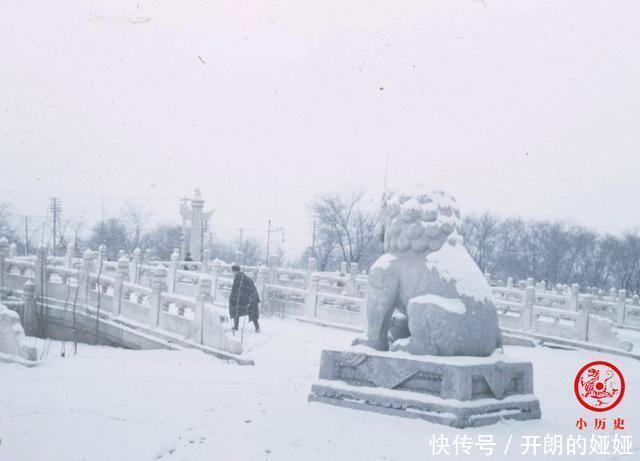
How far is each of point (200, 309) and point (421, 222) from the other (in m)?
5.44

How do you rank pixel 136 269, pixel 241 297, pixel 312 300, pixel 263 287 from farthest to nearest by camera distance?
pixel 136 269, pixel 263 287, pixel 312 300, pixel 241 297

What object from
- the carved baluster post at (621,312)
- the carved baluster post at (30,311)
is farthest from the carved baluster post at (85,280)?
the carved baluster post at (621,312)

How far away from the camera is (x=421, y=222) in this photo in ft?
24.9

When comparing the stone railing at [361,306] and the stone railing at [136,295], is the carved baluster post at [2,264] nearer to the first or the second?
the stone railing at [136,295]

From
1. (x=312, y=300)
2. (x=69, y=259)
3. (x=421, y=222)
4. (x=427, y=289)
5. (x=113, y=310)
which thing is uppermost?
(x=421, y=222)

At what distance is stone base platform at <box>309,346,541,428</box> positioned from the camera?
22.1 ft

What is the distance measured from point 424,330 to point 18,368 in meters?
5.38

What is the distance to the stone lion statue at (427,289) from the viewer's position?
716 cm

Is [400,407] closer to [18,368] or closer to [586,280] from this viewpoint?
[18,368]

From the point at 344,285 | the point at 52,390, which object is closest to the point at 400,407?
the point at 52,390

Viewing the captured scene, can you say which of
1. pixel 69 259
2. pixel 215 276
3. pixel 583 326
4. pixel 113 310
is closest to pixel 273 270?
pixel 215 276

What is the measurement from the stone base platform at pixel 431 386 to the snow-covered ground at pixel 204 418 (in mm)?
126

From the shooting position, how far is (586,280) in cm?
5338

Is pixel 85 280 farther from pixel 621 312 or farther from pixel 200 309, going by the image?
pixel 621 312
